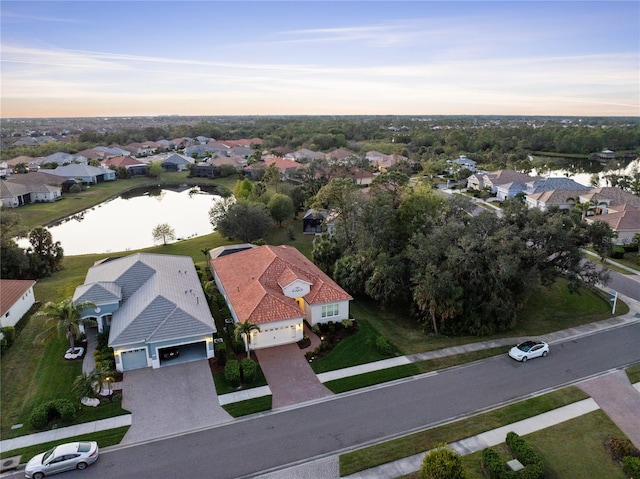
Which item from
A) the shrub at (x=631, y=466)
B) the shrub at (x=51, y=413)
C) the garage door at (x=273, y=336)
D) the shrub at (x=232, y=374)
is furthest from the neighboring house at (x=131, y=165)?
the shrub at (x=631, y=466)

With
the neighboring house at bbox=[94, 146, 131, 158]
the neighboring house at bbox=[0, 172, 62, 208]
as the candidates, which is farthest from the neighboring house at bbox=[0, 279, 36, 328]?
the neighboring house at bbox=[94, 146, 131, 158]

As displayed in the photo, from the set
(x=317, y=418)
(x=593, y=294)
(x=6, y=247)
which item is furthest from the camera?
(x=6, y=247)

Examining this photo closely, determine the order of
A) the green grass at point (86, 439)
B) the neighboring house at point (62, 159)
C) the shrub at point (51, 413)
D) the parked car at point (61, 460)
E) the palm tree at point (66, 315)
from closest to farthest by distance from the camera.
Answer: the parked car at point (61, 460) < the green grass at point (86, 439) < the shrub at point (51, 413) < the palm tree at point (66, 315) < the neighboring house at point (62, 159)

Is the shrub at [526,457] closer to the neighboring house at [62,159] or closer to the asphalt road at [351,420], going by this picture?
the asphalt road at [351,420]

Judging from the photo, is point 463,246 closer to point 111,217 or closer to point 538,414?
point 538,414

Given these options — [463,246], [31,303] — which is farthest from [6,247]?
[463,246]

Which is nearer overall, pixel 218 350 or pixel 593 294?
pixel 218 350

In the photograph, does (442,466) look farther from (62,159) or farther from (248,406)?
(62,159)

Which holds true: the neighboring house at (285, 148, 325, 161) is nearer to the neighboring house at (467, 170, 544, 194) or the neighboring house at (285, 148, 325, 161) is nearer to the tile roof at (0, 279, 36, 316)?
the neighboring house at (467, 170, 544, 194)
